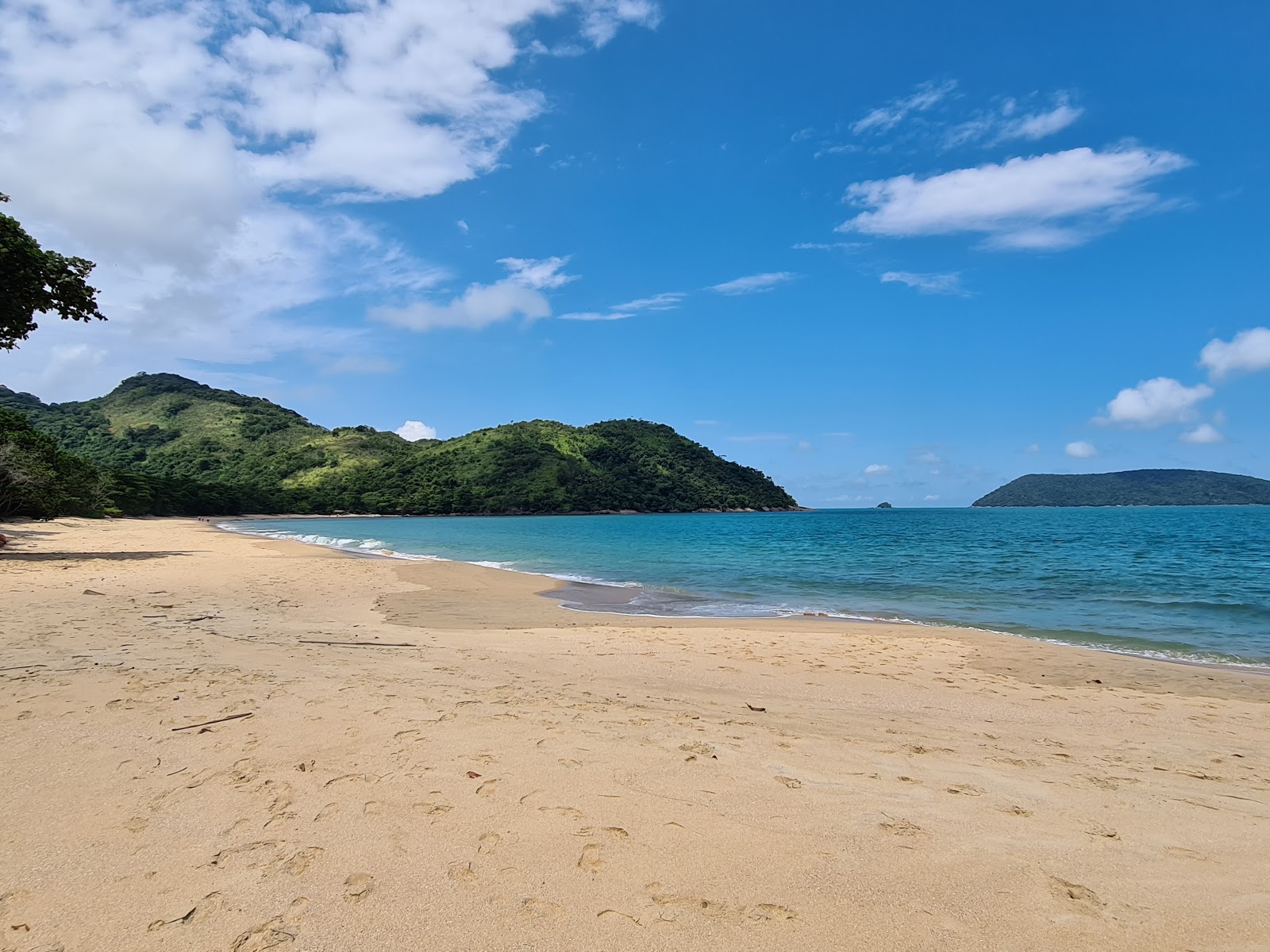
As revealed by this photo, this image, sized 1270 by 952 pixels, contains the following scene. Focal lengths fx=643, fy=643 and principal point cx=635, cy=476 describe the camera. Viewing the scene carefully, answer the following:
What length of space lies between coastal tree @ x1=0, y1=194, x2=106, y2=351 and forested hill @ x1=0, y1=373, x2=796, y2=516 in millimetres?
102354

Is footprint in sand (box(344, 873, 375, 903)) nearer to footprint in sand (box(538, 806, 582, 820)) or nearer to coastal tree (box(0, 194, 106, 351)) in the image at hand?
footprint in sand (box(538, 806, 582, 820))

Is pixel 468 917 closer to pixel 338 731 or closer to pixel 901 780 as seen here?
pixel 338 731

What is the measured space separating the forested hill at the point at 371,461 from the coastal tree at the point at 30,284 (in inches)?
4030

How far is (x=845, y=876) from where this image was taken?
148 inches

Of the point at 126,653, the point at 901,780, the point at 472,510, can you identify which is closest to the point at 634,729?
the point at 901,780

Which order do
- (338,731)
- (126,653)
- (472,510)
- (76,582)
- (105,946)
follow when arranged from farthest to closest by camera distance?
(472,510)
(76,582)
(126,653)
(338,731)
(105,946)

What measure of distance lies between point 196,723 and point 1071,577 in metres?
29.3

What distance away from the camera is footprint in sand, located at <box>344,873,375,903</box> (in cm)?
342

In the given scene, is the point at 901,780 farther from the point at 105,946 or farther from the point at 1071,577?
the point at 1071,577

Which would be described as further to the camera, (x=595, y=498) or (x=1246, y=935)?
(x=595, y=498)

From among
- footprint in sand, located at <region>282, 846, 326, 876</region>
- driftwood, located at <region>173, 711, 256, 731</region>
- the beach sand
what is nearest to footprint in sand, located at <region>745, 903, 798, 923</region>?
the beach sand

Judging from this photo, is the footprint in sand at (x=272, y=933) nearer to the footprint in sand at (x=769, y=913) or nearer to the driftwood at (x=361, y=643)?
the footprint in sand at (x=769, y=913)

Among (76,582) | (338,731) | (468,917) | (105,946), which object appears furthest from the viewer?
(76,582)

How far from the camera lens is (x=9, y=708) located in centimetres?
612
